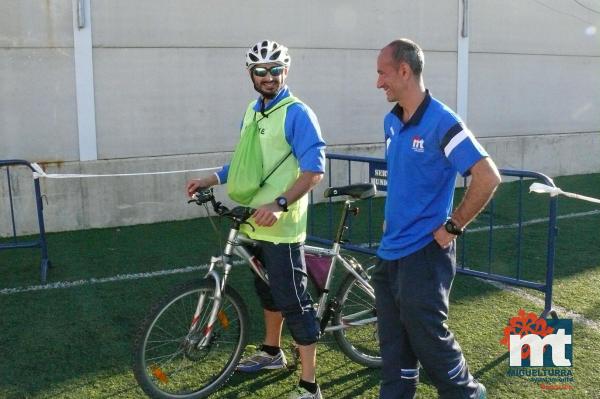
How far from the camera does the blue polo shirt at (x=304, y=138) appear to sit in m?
3.39

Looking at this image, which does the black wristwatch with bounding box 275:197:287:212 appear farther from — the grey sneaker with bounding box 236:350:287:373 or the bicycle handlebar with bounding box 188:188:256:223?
the grey sneaker with bounding box 236:350:287:373

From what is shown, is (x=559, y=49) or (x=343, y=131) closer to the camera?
(x=343, y=131)

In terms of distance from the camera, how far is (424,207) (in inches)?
116

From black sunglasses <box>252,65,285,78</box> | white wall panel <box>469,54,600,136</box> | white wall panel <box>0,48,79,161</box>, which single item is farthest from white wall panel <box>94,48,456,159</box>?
black sunglasses <box>252,65,285,78</box>

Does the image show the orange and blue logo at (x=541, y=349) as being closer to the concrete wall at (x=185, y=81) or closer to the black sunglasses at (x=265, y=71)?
the black sunglasses at (x=265, y=71)

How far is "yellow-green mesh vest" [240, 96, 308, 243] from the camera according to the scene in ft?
11.6

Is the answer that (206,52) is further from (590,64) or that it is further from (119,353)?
(590,64)

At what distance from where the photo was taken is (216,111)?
9227 millimetres

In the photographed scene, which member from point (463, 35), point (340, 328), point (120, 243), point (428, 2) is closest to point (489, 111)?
point (463, 35)

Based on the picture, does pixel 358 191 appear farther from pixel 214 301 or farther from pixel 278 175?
pixel 214 301

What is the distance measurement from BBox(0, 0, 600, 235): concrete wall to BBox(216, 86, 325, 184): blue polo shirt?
5.48 metres

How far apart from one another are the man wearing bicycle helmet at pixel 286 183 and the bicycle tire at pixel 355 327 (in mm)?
446

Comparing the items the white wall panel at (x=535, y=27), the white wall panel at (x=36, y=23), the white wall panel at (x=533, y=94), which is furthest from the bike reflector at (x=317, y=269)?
the white wall panel at (x=535, y=27)

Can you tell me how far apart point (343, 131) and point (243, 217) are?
7.04 meters
